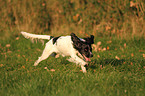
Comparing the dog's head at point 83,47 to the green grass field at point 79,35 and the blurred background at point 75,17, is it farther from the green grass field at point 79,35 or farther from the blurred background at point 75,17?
the blurred background at point 75,17

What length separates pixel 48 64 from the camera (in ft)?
13.8

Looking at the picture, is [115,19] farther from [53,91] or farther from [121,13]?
[53,91]

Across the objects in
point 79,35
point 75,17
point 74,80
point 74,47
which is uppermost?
point 75,17

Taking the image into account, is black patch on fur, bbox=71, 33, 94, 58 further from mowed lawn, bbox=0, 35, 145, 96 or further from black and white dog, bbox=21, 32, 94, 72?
mowed lawn, bbox=0, 35, 145, 96

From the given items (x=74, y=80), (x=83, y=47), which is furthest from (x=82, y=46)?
(x=74, y=80)

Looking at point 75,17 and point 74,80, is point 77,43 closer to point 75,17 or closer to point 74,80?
point 74,80

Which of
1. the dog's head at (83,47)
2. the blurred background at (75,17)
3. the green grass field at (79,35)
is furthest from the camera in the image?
the blurred background at (75,17)

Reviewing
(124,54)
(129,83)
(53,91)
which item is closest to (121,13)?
(124,54)

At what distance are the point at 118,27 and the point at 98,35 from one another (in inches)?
36.8

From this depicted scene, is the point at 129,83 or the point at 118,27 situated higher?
the point at 118,27

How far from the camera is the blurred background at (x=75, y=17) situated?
23.0 feet

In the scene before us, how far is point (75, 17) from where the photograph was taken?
7898 millimetres

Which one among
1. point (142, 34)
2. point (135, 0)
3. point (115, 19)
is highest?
point (135, 0)

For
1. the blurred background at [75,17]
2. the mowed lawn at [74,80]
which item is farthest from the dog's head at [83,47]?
the blurred background at [75,17]
